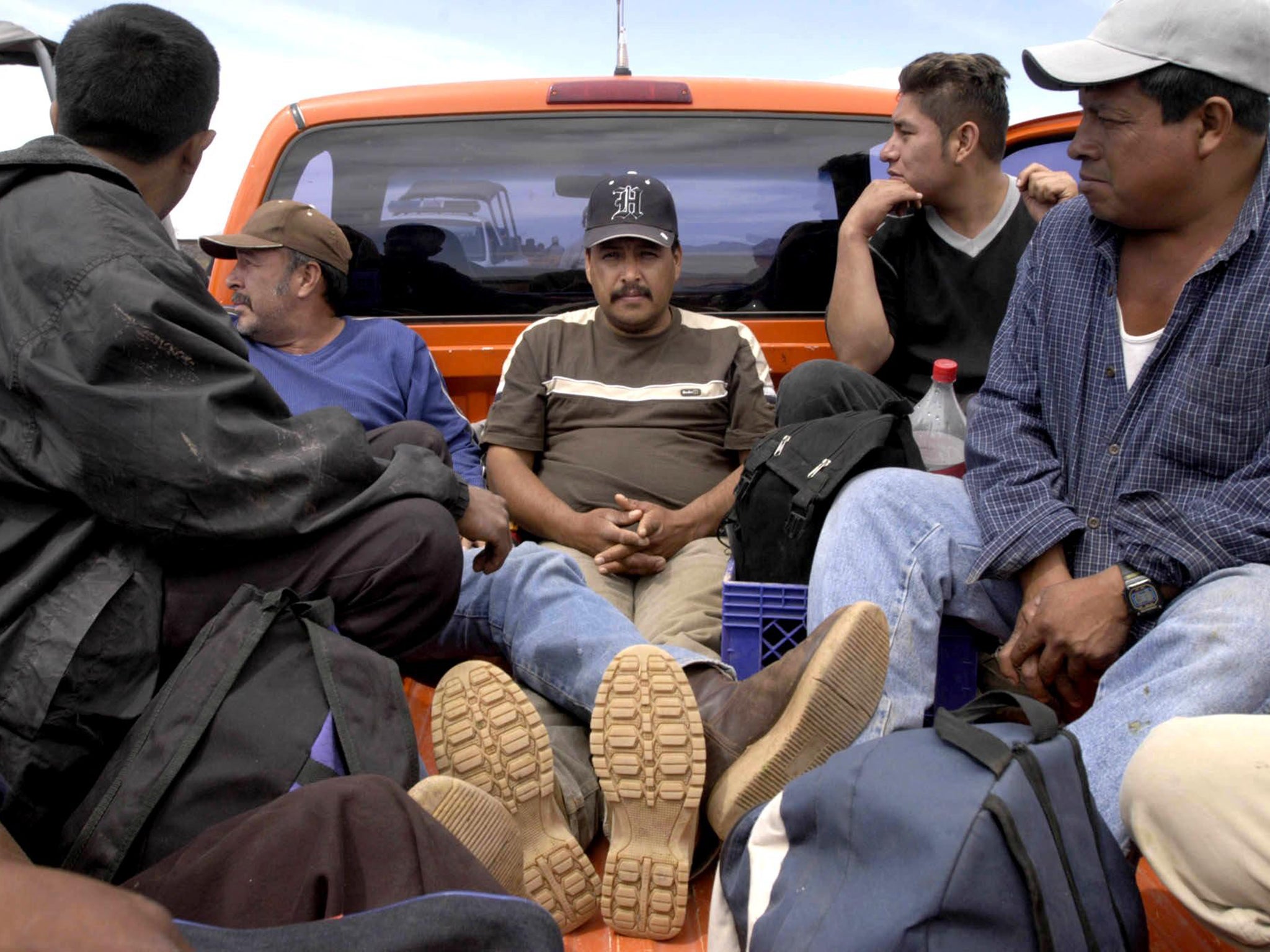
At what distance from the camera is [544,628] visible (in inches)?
99.3

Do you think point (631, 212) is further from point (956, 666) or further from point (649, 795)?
point (649, 795)

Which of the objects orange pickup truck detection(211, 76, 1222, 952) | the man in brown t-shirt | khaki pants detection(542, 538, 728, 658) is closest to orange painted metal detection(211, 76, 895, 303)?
orange pickup truck detection(211, 76, 1222, 952)

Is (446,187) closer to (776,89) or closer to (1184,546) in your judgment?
(776,89)

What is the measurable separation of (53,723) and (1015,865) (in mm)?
1338

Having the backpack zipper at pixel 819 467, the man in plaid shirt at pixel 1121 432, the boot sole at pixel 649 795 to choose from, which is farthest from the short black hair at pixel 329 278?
the boot sole at pixel 649 795

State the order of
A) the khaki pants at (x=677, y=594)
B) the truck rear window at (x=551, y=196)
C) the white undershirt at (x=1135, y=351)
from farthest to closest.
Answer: the truck rear window at (x=551, y=196) → the khaki pants at (x=677, y=594) → the white undershirt at (x=1135, y=351)

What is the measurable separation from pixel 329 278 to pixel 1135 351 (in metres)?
2.20

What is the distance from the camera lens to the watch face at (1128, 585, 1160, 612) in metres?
2.10

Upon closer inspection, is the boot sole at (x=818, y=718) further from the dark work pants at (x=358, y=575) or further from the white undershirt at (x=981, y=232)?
the white undershirt at (x=981, y=232)

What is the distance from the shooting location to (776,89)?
367cm

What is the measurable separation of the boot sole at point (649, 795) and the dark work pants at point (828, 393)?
3.29ft

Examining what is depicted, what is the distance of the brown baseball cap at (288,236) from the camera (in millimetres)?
3359

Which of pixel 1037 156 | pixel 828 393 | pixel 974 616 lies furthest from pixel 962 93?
pixel 974 616

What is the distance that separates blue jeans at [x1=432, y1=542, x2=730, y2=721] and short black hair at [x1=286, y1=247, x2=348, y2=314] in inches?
40.6
